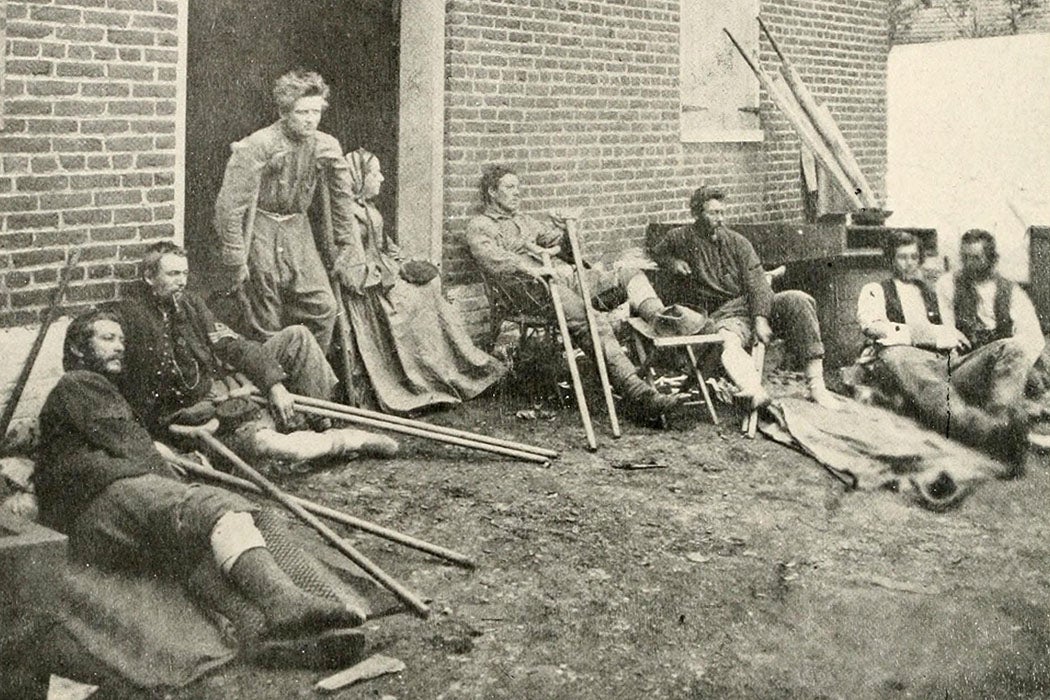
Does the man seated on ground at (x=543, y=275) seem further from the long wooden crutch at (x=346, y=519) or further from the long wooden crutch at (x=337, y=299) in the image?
the long wooden crutch at (x=346, y=519)

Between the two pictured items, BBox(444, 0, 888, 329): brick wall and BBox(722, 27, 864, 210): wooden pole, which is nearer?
BBox(444, 0, 888, 329): brick wall

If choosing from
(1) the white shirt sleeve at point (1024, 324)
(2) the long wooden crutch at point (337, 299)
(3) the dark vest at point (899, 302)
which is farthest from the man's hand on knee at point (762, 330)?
(2) the long wooden crutch at point (337, 299)

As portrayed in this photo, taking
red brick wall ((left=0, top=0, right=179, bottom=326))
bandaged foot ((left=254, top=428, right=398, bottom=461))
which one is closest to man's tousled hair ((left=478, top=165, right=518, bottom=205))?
bandaged foot ((left=254, top=428, right=398, bottom=461))

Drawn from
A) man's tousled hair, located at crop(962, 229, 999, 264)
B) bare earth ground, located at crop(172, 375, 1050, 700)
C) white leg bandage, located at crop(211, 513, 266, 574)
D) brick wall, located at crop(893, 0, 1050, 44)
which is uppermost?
brick wall, located at crop(893, 0, 1050, 44)

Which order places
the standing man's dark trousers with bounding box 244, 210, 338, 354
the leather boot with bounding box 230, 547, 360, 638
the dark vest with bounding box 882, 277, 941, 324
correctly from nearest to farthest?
the leather boot with bounding box 230, 547, 360, 638 < the standing man's dark trousers with bounding box 244, 210, 338, 354 < the dark vest with bounding box 882, 277, 941, 324

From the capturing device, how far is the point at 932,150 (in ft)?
34.2

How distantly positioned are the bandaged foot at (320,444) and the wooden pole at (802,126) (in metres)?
5.54

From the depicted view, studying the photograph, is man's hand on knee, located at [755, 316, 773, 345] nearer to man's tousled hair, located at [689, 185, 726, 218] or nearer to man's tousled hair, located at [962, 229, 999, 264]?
man's tousled hair, located at [689, 185, 726, 218]

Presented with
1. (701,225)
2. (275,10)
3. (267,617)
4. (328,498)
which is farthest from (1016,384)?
(275,10)

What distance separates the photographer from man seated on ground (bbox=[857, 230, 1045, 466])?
661cm

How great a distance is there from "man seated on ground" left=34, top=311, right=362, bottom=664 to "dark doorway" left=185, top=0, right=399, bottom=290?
3.35 metres

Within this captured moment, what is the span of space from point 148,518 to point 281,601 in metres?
0.63

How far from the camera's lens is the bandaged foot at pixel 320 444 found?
5418 mm

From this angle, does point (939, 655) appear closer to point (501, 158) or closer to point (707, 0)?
point (501, 158)
